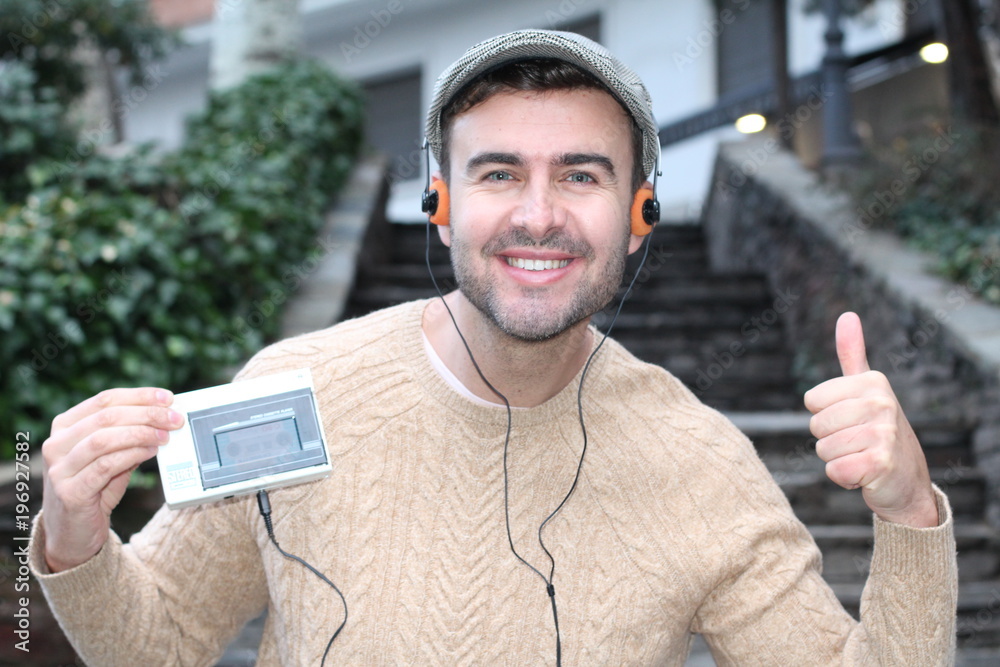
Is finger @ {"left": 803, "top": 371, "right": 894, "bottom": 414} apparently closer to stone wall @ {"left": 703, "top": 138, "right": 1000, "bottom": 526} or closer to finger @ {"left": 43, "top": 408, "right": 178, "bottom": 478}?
finger @ {"left": 43, "top": 408, "right": 178, "bottom": 478}

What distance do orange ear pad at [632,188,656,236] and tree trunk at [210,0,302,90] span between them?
5.83 metres

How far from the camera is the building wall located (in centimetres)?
993

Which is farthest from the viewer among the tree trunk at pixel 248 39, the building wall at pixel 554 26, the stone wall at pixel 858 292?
the building wall at pixel 554 26

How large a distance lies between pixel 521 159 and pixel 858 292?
14.2ft

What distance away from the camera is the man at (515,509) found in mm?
1631

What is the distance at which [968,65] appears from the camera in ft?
20.1

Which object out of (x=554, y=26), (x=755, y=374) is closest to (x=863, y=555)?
(x=755, y=374)

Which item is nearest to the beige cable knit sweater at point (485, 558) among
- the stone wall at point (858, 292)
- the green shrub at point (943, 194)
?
the stone wall at point (858, 292)

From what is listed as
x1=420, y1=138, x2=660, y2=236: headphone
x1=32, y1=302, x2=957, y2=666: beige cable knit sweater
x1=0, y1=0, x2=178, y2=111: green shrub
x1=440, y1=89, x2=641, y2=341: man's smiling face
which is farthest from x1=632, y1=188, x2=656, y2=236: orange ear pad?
x1=0, y1=0, x2=178, y2=111: green shrub

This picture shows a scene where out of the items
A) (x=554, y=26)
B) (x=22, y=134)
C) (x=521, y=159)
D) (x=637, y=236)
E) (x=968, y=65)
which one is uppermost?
(x=554, y=26)

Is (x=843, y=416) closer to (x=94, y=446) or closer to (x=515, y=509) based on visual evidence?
(x=515, y=509)

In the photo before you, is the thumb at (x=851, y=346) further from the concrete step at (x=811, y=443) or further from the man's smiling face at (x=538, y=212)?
the concrete step at (x=811, y=443)

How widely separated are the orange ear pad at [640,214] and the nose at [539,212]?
0.23 metres

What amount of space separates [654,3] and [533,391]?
9250 mm
